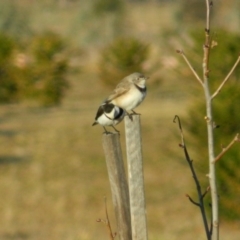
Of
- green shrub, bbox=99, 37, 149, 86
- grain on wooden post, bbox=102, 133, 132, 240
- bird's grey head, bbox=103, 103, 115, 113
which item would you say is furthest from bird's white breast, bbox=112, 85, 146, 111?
green shrub, bbox=99, 37, 149, 86

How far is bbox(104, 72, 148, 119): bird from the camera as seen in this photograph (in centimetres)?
507

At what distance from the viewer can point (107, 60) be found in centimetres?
3155

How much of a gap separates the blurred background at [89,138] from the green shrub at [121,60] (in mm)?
36

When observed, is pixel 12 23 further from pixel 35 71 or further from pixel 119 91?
pixel 119 91

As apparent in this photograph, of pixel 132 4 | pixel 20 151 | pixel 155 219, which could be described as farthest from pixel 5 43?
pixel 132 4

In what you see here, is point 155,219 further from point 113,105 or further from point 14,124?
point 113,105

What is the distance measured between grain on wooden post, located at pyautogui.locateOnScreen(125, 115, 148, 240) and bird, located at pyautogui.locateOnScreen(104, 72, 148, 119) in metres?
1.33

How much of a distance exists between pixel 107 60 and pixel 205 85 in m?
28.9

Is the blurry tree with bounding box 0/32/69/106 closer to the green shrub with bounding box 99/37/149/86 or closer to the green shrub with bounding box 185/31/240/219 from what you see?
the green shrub with bounding box 99/37/149/86

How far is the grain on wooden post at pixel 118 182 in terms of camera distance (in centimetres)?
376

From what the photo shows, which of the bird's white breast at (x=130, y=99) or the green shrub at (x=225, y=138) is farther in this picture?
the green shrub at (x=225, y=138)

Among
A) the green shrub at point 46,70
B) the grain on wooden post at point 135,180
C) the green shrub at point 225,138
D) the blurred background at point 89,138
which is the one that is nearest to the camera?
the grain on wooden post at point 135,180

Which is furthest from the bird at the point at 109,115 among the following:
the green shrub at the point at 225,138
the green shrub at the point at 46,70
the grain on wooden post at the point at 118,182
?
the green shrub at the point at 46,70

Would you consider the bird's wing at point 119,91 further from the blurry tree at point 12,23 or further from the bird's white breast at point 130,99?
the blurry tree at point 12,23
